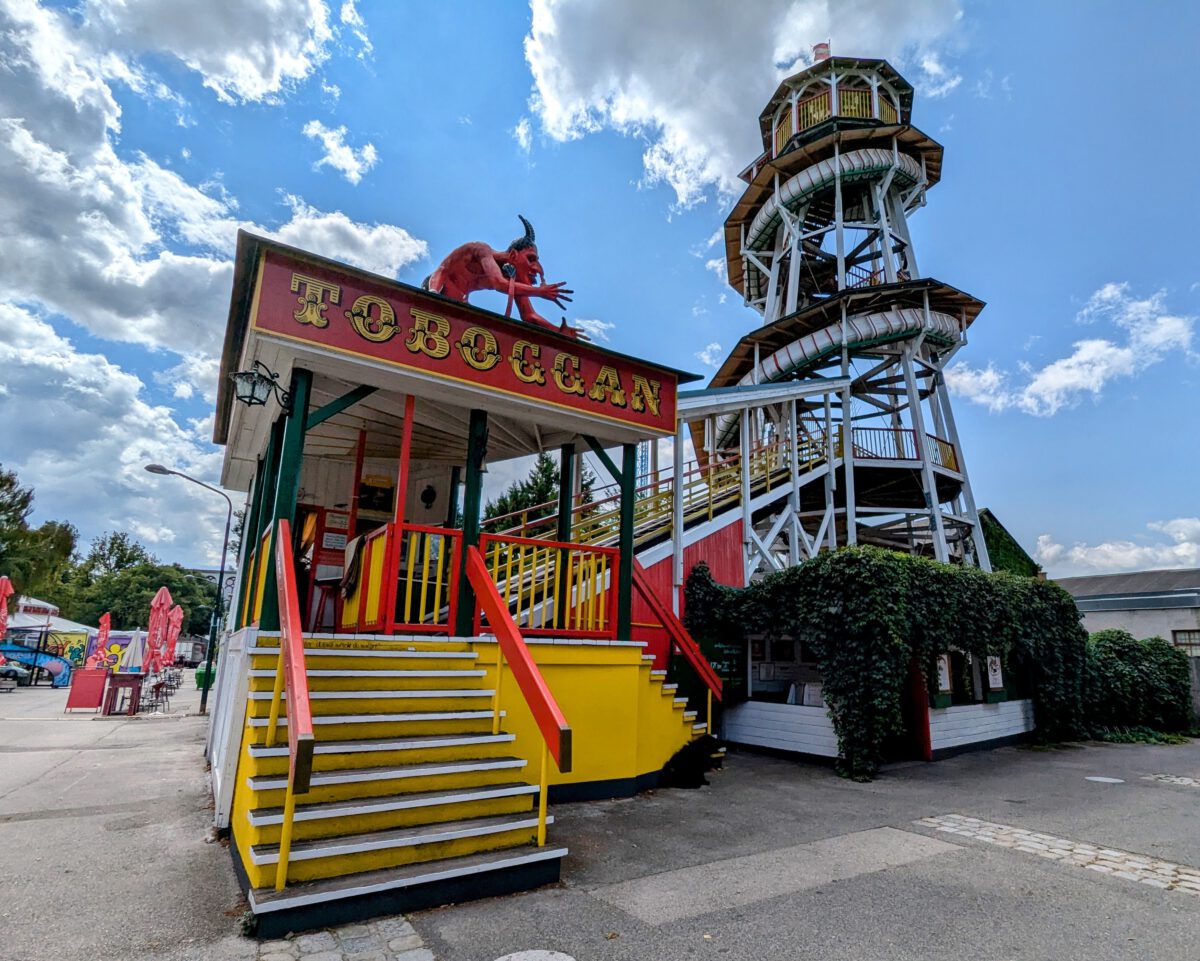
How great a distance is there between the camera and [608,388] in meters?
7.06

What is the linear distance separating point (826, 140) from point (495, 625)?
20.3m

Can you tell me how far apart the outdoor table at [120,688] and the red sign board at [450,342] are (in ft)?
43.5

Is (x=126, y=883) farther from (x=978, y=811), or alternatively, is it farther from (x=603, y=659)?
(x=978, y=811)

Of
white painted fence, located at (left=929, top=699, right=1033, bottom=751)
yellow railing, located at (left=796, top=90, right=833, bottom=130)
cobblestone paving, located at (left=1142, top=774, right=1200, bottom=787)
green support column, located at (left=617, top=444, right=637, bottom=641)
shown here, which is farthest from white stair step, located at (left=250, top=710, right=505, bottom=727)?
yellow railing, located at (left=796, top=90, right=833, bottom=130)

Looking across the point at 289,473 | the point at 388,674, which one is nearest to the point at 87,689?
the point at 289,473

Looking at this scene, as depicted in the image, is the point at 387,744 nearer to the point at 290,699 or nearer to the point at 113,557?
the point at 290,699

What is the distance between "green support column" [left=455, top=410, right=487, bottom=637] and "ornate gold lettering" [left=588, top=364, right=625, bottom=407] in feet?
4.05

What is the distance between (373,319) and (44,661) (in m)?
30.4

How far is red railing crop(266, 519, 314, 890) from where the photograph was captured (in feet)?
9.63

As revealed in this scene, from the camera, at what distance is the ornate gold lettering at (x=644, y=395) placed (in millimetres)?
7273

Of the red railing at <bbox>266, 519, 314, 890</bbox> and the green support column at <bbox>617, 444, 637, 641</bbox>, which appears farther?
the green support column at <bbox>617, 444, 637, 641</bbox>

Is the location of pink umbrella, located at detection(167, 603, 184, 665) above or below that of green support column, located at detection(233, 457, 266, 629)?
below

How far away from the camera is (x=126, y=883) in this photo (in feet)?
12.7

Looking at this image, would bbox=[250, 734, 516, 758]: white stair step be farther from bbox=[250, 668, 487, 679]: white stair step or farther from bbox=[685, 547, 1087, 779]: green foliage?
bbox=[685, 547, 1087, 779]: green foliage
